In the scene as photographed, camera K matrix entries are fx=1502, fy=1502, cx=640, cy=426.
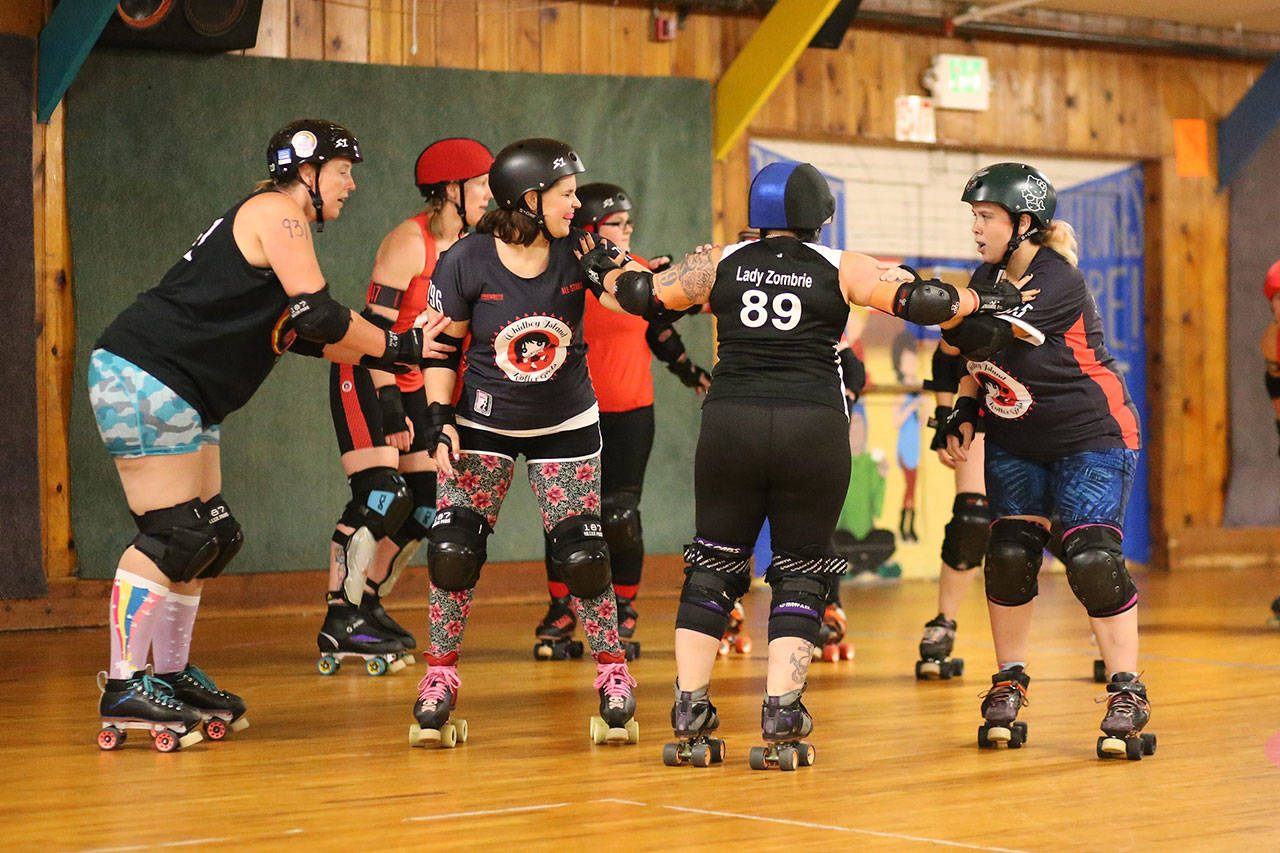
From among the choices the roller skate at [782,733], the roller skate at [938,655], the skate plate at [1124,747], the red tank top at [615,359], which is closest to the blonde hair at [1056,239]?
the skate plate at [1124,747]

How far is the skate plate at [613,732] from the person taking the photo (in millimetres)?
3334

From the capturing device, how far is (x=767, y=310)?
10.00ft

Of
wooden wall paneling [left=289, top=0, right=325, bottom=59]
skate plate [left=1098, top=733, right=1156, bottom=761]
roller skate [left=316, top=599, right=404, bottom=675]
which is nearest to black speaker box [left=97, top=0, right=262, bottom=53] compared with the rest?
wooden wall paneling [left=289, top=0, right=325, bottom=59]

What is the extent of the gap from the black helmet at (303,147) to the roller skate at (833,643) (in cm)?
223

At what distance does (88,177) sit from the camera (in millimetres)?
5895

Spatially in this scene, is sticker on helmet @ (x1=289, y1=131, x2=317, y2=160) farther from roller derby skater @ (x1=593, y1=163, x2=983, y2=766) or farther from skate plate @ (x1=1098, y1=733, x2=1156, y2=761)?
skate plate @ (x1=1098, y1=733, x2=1156, y2=761)

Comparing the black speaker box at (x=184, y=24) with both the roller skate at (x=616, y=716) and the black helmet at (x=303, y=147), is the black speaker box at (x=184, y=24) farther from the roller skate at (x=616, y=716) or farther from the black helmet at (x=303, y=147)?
the roller skate at (x=616, y=716)

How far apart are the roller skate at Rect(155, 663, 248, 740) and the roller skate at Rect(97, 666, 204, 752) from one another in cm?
13

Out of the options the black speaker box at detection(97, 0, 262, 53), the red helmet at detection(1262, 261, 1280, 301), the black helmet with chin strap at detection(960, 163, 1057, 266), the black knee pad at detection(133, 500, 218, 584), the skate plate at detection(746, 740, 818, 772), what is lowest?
the skate plate at detection(746, 740, 818, 772)

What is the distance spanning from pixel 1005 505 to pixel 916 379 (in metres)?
4.39

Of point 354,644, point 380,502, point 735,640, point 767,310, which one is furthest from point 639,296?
point 735,640

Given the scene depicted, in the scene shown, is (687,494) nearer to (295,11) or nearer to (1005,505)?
(295,11)

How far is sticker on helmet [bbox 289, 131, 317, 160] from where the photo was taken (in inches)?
138

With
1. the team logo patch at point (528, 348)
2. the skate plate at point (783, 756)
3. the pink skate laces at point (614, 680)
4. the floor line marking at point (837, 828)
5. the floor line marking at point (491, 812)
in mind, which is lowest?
the floor line marking at point (837, 828)
